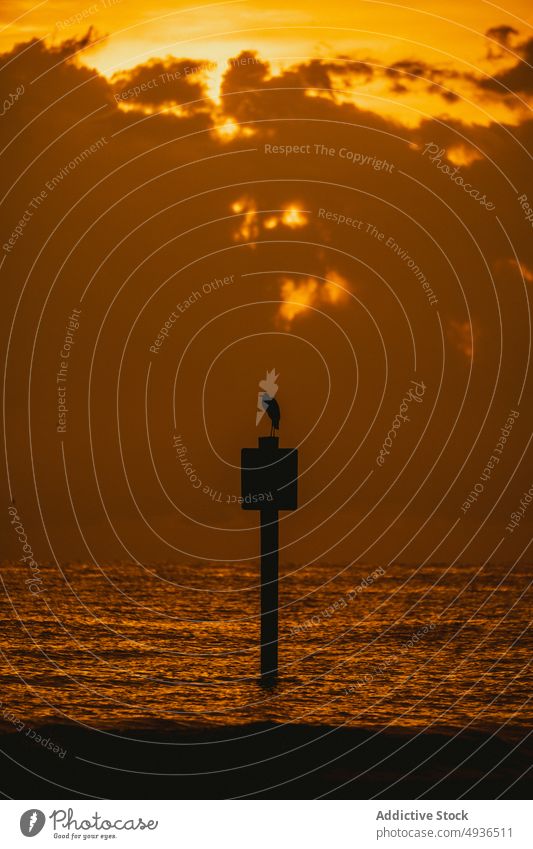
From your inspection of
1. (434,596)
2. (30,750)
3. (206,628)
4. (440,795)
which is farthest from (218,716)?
(434,596)

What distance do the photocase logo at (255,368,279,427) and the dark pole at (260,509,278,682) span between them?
9.92ft

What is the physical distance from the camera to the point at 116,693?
36594 millimetres

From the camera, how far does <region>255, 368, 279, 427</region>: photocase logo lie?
3000 centimetres

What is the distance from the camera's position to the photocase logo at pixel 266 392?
98.4 ft

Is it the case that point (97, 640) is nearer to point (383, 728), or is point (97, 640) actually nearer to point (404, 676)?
point (404, 676)
